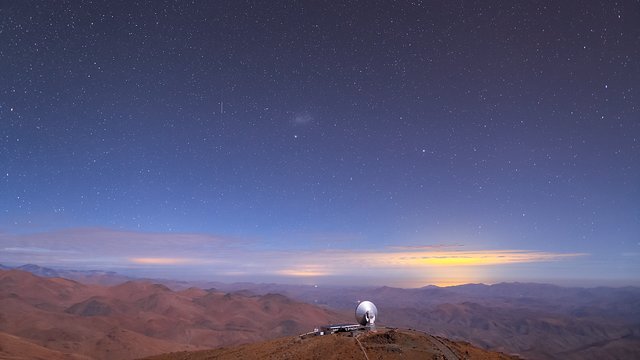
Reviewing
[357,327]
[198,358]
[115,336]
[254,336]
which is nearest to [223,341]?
[254,336]

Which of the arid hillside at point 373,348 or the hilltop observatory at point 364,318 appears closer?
the arid hillside at point 373,348

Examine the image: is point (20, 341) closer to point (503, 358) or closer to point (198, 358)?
point (198, 358)

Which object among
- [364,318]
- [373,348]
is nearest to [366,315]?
[364,318]

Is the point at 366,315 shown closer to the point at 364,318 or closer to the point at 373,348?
the point at 364,318

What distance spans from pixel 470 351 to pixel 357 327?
13.9 metres

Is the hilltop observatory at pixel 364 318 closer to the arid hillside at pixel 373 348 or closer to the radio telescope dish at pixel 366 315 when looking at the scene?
the radio telescope dish at pixel 366 315

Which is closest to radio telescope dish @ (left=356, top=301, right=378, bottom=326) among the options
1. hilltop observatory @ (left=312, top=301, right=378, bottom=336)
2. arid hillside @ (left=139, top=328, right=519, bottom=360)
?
hilltop observatory @ (left=312, top=301, right=378, bottom=336)

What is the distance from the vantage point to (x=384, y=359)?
42.2 m

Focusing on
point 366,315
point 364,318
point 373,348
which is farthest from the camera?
point 364,318

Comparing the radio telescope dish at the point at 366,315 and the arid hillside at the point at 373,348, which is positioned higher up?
the radio telescope dish at the point at 366,315

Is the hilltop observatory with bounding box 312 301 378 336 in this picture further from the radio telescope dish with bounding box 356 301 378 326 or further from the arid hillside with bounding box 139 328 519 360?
the arid hillside with bounding box 139 328 519 360

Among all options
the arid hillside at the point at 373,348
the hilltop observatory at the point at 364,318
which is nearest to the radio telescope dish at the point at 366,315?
the hilltop observatory at the point at 364,318

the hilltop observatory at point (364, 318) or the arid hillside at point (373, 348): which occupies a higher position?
the hilltop observatory at point (364, 318)

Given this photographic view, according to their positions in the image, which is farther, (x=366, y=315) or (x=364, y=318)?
(x=364, y=318)
